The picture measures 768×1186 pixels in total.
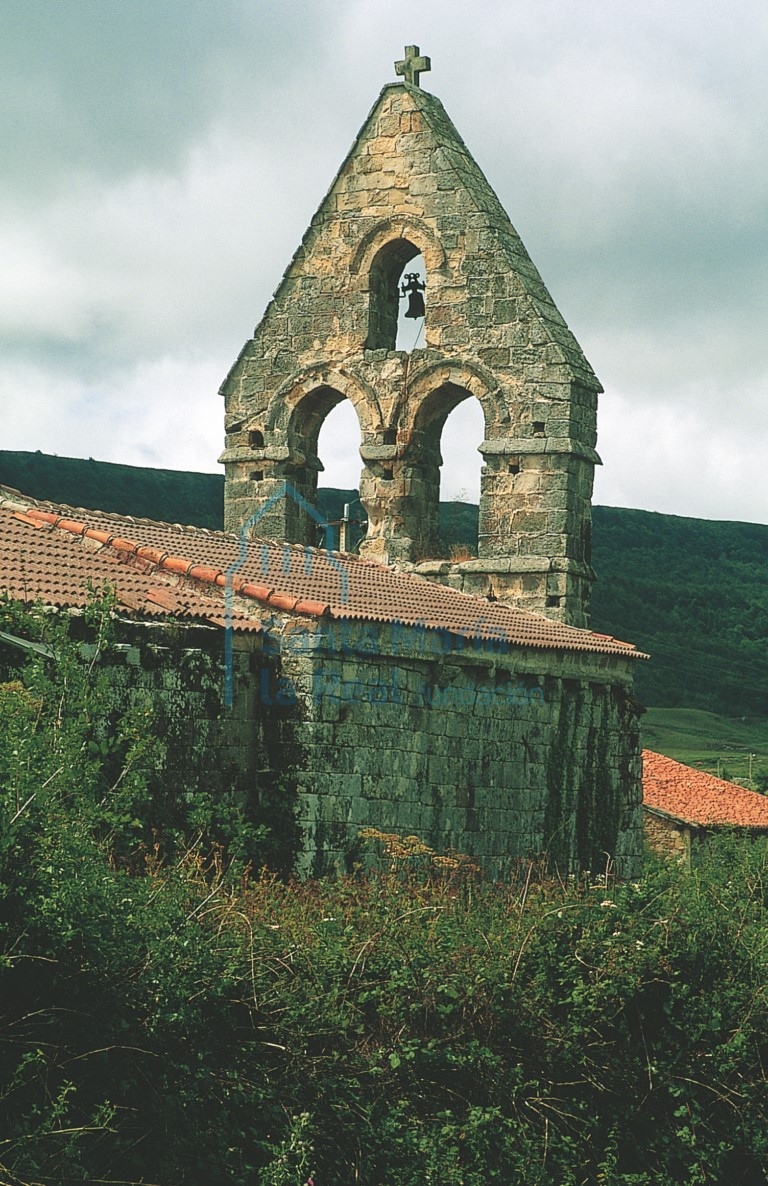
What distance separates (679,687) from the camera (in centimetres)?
5094

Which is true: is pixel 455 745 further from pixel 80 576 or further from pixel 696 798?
pixel 696 798

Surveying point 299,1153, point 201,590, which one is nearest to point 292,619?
point 201,590

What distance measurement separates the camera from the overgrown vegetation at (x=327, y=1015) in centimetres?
823

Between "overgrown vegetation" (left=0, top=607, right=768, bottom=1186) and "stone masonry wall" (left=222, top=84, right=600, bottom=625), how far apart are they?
22.7 feet

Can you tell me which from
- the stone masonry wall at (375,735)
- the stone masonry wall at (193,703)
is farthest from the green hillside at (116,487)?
the stone masonry wall at (193,703)

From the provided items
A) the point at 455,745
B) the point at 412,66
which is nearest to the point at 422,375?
the point at 412,66

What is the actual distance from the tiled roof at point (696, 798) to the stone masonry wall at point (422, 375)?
9.43 metres

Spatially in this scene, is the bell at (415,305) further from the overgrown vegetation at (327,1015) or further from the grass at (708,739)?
the grass at (708,739)

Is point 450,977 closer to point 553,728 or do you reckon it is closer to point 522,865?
point 522,865

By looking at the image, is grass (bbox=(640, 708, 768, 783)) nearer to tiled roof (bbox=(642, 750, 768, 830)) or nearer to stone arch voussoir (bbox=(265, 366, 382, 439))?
tiled roof (bbox=(642, 750, 768, 830))

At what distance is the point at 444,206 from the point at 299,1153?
12.0m

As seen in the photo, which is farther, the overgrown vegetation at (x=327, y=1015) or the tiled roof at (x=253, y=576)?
the tiled roof at (x=253, y=576)

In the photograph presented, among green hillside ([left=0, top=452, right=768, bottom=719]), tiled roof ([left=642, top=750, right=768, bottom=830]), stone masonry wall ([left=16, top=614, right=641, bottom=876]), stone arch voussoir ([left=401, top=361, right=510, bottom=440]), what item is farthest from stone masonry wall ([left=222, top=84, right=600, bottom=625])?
green hillside ([left=0, top=452, right=768, bottom=719])

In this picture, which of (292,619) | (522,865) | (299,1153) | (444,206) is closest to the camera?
(299,1153)
